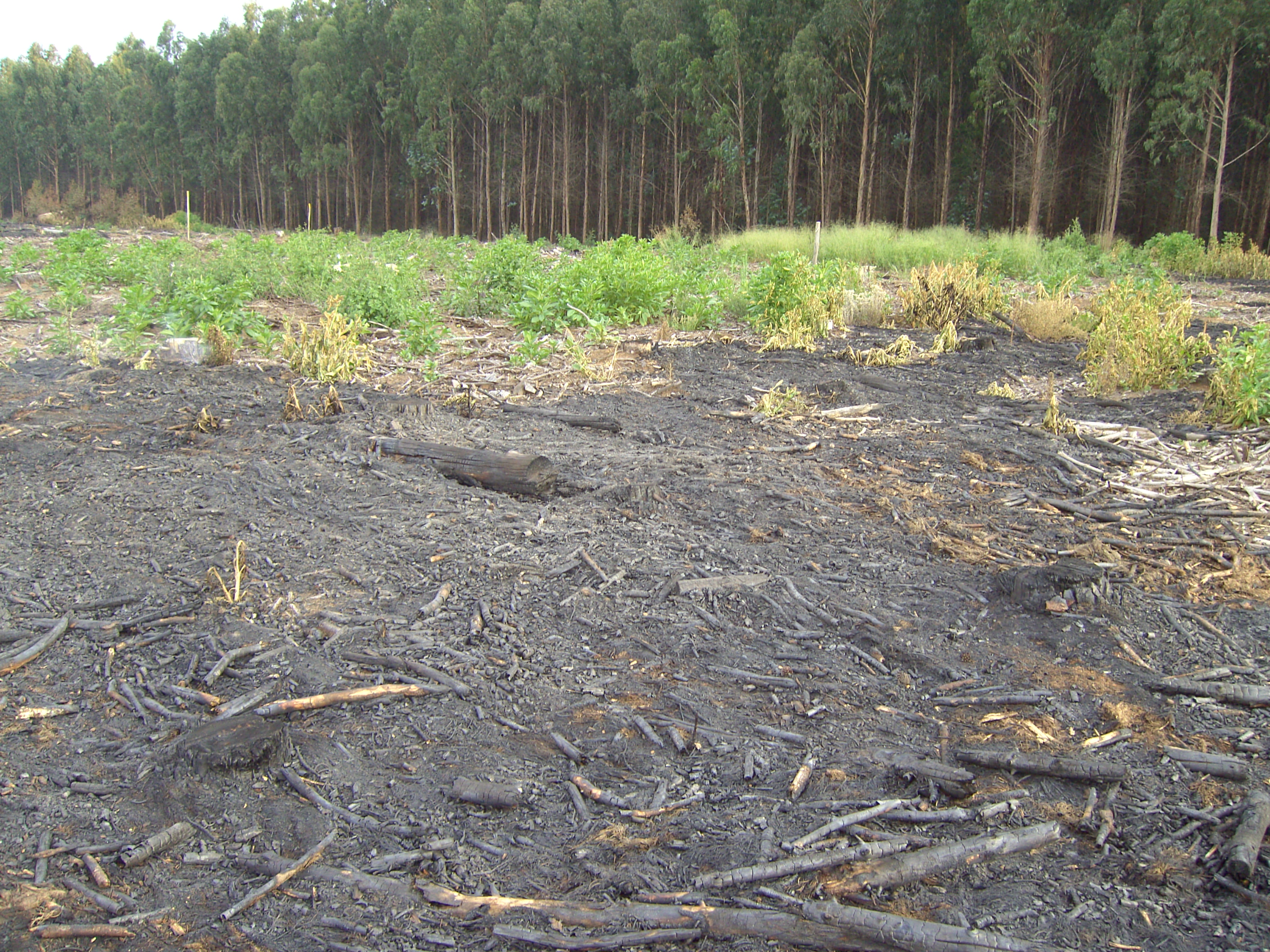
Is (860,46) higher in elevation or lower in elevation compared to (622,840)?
higher

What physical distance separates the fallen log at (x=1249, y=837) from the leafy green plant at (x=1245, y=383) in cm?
369

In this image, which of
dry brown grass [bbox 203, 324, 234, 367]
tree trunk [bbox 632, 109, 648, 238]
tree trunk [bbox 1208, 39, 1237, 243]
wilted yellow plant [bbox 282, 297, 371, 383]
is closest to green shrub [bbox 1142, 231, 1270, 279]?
tree trunk [bbox 1208, 39, 1237, 243]

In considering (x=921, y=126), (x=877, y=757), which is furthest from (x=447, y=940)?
(x=921, y=126)

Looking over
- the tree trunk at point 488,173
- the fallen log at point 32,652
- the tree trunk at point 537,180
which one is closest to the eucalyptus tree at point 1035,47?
the tree trunk at point 537,180

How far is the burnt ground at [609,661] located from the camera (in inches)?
78.6

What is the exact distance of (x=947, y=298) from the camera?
9203mm

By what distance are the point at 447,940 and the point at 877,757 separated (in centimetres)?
124

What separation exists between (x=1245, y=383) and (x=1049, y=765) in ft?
12.8

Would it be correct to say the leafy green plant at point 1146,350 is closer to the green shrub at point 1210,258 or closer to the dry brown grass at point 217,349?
the dry brown grass at point 217,349

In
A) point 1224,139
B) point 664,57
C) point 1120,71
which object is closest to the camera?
point 1224,139

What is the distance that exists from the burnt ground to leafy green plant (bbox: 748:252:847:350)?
301cm

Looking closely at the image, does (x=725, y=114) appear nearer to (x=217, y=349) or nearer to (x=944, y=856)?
(x=217, y=349)

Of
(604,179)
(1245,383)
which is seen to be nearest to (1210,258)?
(1245,383)

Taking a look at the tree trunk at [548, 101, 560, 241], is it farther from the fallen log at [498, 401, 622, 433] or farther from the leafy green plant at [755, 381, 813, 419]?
the fallen log at [498, 401, 622, 433]
